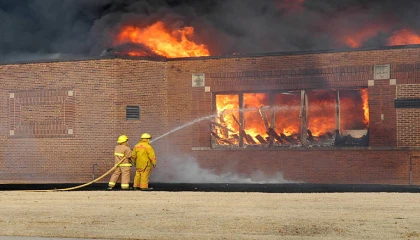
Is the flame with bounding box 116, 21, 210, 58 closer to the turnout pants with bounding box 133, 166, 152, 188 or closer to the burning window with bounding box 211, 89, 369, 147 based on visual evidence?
the burning window with bounding box 211, 89, 369, 147

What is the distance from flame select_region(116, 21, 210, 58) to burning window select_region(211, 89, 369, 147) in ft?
9.40

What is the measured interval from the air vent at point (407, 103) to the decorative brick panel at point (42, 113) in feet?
35.4

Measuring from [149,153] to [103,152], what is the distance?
5534 millimetres

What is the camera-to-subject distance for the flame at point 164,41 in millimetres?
25730

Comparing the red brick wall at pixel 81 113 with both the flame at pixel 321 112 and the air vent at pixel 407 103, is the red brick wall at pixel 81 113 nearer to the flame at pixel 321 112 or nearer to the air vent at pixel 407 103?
the flame at pixel 321 112

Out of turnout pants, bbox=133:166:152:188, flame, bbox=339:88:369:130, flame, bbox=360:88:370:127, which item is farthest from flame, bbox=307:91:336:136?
turnout pants, bbox=133:166:152:188

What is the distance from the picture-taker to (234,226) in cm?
1095

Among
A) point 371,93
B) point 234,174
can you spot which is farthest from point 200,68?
point 371,93

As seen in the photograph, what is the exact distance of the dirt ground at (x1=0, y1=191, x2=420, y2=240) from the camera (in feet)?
34.2

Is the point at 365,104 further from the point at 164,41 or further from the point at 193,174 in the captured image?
the point at 164,41

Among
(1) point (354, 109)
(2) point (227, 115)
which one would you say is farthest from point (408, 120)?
(2) point (227, 115)

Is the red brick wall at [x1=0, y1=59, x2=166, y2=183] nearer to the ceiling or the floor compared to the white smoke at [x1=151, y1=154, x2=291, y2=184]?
nearer to the ceiling

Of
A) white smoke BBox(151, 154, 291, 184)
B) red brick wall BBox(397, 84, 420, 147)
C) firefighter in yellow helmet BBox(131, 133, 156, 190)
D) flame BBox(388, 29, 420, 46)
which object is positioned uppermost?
flame BBox(388, 29, 420, 46)

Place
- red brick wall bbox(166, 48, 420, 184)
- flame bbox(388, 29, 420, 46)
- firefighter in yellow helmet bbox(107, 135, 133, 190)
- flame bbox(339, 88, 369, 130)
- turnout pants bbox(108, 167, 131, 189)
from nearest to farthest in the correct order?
turnout pants bbox(108, 167, 131, 189) → firefighter in yellow helmet bbox(107, 135, 133, 190) → red brick wall bbox(166, 48, 420, 184) → flame bbox(339, 88, 369, 130) → flame bbox(388, 29, 420, 46)
